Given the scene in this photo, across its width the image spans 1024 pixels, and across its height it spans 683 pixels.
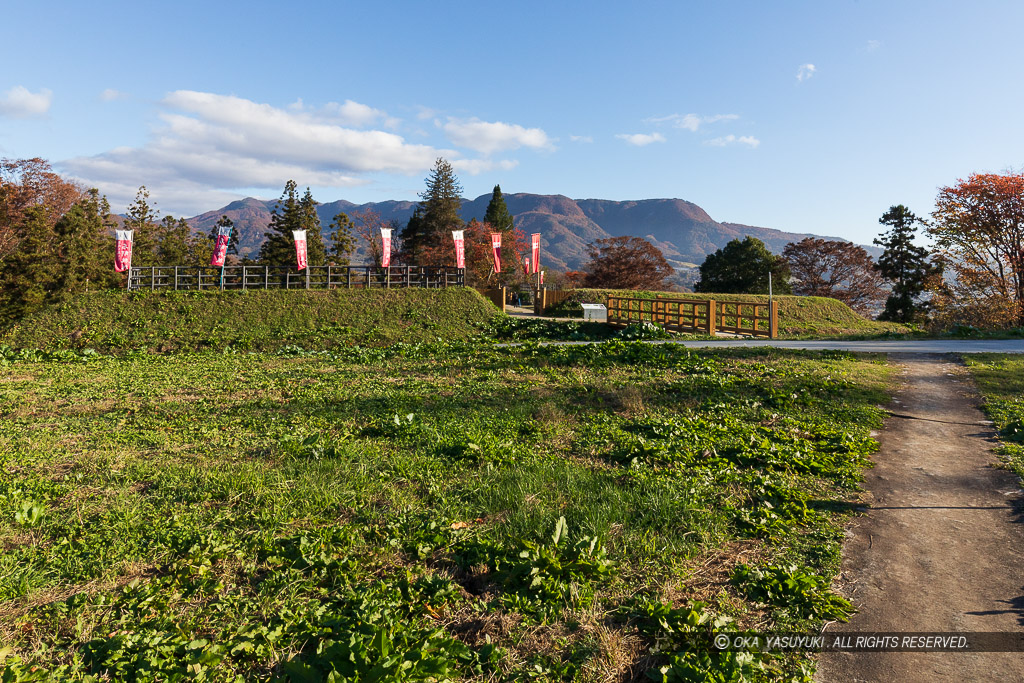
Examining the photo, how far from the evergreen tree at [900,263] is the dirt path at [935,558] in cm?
4704

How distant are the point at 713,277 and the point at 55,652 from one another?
65.0 meters

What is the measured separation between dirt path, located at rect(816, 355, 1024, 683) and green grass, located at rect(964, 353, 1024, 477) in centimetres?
26

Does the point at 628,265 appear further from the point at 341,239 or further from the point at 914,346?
the point at 914,346

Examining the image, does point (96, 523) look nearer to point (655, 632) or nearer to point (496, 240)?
point (655, 632)

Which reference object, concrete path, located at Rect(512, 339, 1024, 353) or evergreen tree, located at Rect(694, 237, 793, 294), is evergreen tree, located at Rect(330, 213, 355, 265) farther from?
concrete path, located at Rect(512, 339, 1024, 353)

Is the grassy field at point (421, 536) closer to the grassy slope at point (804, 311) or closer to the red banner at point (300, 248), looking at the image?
the red banner at point (300, 248)

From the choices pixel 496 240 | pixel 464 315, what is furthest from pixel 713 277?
pixel 464 315

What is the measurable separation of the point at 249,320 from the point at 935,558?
26868mm

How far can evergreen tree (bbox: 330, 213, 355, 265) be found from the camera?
59.6 m

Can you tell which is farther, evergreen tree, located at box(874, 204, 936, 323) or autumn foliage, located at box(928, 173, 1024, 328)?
evergreen tree, located at box(874, 204, 936, 323)

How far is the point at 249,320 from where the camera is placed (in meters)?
26.2

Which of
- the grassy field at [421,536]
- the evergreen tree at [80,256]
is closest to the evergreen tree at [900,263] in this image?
the grassy field at [421,536]

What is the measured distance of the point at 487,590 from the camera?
4.09m

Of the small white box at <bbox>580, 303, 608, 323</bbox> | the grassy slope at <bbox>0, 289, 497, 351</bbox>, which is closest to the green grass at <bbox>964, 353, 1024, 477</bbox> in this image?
the small white box at <bbox>580, 303, 608, 323</bbox>
